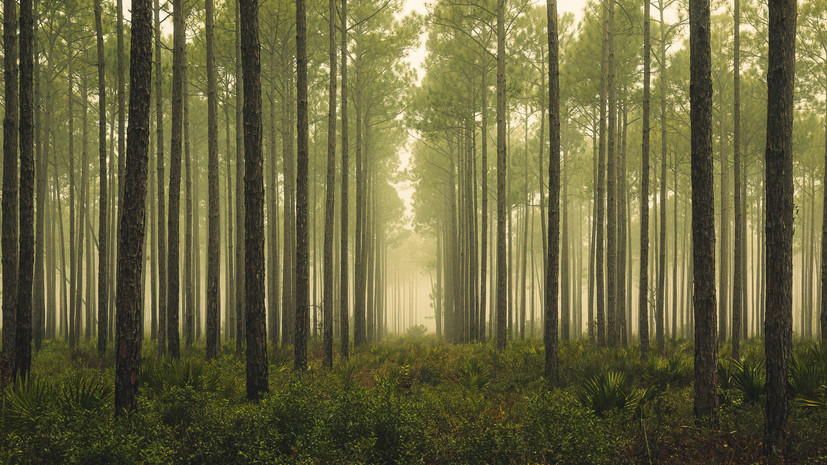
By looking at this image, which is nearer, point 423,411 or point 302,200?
point 423,411

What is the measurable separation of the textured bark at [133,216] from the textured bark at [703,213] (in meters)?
7.30

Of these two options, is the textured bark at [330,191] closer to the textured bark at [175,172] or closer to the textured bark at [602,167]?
the textured bark at [175,172]

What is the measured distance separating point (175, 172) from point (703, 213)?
1104cm

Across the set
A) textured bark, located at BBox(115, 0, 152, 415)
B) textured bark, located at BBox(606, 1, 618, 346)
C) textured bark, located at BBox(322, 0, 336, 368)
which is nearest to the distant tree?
textured bark, located at BBox(322, 0, 336, 368)

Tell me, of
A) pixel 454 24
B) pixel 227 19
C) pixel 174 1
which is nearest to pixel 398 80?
pixel 454 24

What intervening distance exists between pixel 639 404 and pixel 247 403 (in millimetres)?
5828

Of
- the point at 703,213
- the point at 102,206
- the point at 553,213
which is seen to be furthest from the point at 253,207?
the point at 102,206

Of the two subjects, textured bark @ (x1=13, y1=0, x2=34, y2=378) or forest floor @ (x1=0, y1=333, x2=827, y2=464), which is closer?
forest floor @ (x1=0, y1=333, x2=827, y2=464)

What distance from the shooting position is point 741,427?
20.7 feet

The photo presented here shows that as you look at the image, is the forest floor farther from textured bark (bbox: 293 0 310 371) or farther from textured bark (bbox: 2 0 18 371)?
textured bark (bbox: 2 0 18 371)

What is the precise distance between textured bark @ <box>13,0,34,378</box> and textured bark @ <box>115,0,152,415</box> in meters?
3.22

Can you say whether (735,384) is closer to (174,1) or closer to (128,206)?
(128,206)

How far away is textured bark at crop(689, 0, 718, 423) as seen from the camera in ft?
21.4

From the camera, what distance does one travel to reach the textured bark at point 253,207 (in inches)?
305
